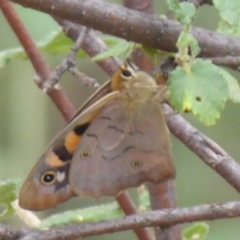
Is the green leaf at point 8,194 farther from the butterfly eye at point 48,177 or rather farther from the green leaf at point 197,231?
the green leaf at point 197,231

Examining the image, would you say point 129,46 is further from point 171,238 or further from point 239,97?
point 171,238

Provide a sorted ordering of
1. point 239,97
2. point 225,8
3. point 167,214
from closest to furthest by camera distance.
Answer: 1. point 167,214
2. point 225,8
3. point 239,97

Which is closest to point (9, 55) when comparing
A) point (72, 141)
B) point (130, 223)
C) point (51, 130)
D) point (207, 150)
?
point (72, 141)

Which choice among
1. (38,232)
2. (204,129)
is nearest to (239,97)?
(38,232)

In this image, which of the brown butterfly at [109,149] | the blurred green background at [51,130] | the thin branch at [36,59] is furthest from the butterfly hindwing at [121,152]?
the blurred green background at [51,130]

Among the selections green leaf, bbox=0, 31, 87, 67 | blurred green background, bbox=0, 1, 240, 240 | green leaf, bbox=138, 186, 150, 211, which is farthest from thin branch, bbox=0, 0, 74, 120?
blurred green background, bbox=0, 1, 240, 240
